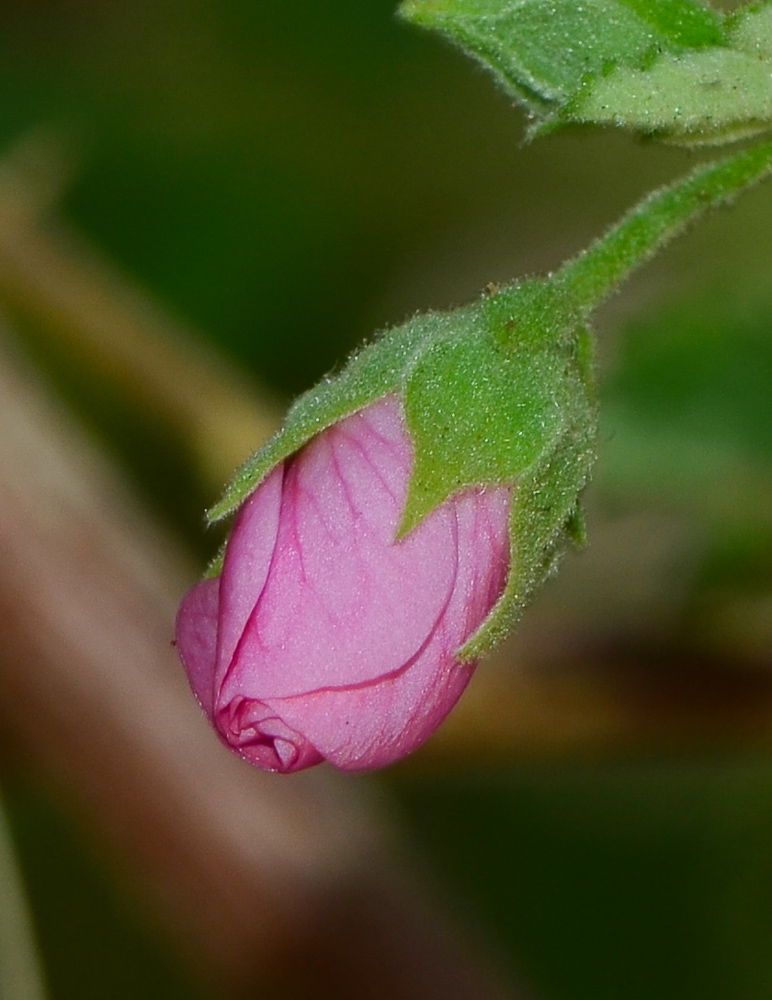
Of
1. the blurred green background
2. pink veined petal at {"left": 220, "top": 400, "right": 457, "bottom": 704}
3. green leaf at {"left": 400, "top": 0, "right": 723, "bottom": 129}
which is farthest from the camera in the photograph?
the blurred green background

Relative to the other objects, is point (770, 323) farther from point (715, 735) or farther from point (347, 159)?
point (347, 159)

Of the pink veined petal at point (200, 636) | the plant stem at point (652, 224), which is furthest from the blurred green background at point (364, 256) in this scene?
the pink veined petal at point (200, 636)

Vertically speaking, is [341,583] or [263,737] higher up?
[341,583]

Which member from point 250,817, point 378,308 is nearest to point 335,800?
point 250,817

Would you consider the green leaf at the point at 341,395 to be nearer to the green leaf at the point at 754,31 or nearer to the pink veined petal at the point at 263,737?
the pink veined petal at the point at 263,737

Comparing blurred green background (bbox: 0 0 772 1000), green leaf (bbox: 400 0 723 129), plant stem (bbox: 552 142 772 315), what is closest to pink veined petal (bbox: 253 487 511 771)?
plant stem (bbox: 552 142 772 315)

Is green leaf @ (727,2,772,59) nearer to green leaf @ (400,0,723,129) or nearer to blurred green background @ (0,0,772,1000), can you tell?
green leaf @ (400,0,723,129)

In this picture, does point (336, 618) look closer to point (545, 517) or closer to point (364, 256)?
point (545, 517)

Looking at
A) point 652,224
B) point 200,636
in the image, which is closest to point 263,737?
point 200,636
